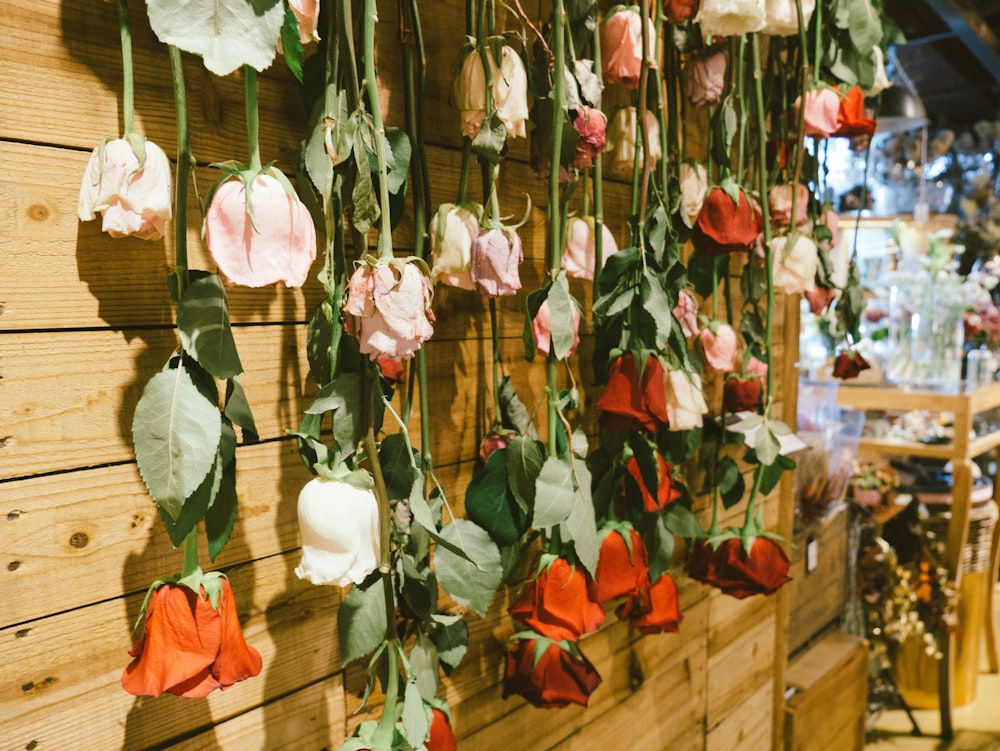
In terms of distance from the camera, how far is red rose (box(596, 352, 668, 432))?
869 mm

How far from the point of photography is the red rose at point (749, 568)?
1104mm

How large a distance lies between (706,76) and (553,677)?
0.80 meters

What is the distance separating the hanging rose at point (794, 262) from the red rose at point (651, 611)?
49 cm

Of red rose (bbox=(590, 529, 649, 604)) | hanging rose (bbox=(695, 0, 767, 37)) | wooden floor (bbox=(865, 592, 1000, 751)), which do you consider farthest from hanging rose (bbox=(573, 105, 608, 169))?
wooden floor (bbox=(865, 592, 1000, 751))

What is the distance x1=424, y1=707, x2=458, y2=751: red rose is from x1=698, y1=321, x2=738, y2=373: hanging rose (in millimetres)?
641

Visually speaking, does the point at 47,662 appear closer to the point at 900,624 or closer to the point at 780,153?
the point at 780,153

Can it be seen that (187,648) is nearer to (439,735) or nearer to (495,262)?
(439,735)

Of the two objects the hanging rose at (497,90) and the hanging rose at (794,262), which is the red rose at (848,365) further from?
the hanging rose at (497,90)

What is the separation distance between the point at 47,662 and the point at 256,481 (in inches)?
8.9

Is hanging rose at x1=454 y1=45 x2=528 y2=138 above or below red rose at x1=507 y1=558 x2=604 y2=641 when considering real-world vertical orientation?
above

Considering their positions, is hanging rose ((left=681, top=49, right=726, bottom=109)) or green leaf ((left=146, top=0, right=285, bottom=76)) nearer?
green leaf ((left=146, top=0, right=285, bottom=76))

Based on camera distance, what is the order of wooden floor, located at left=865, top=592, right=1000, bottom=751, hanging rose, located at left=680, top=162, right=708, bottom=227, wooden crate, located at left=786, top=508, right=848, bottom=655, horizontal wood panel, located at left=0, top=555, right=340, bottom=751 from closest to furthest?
horizontal wood panel, located at left=0, top=555, right=340, bottom=751, hanging rose, located at left=680, top=162, right=708, bottom=227, wooden crate, located at left=786, top=508, right=848, bottom=655, wooden floor, located at left=865, top=592, right=1000, bottom=751

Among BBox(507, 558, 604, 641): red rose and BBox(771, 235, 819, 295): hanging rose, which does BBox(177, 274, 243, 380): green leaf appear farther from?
BBox(771, 235, 819, 295): hanging rose

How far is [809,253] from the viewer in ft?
3.85
